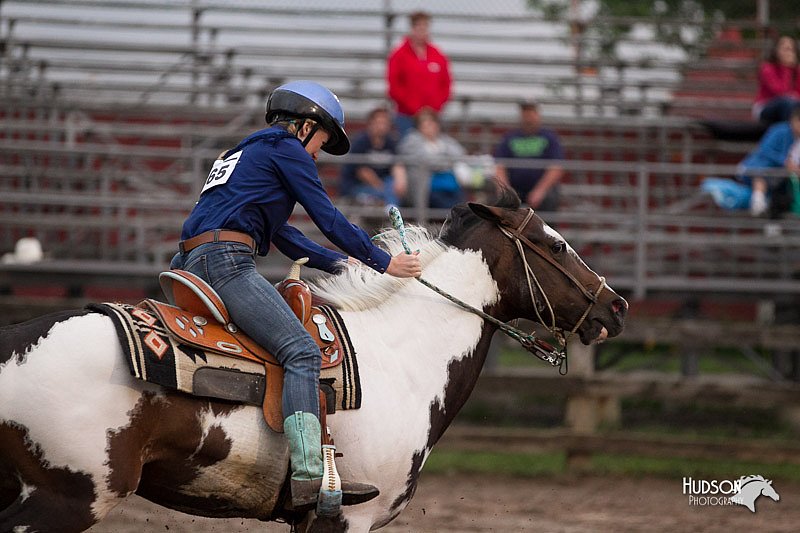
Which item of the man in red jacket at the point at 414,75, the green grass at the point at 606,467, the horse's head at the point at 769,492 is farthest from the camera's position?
the man in red jacket at the point at 414,75

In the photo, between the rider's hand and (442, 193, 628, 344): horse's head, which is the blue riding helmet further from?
(442, 193, 628, 344): horse's head

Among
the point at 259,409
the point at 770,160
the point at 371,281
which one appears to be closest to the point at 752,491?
the point at 770,160

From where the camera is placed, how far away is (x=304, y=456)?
454cm

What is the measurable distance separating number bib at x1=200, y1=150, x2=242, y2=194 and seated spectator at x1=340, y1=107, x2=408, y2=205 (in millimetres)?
5403

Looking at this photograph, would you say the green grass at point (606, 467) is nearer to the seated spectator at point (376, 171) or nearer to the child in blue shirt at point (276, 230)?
the seated spectator at point (376, 171)

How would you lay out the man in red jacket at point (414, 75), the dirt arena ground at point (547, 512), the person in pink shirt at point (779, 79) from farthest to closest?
the person in pink shirt at point (779, 79) → the man in red jacket at point (414, 75) → the dirt arena ground at point (547, 512)

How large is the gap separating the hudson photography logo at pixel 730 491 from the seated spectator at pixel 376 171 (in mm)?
4061

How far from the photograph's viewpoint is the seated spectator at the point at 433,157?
1052cm

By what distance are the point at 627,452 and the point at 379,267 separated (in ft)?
18.3

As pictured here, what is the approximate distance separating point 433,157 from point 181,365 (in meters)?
6.73

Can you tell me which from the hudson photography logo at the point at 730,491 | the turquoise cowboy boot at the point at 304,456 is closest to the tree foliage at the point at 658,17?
the hudson photography logo at the point at 730,491

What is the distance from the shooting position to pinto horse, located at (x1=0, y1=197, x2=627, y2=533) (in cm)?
424

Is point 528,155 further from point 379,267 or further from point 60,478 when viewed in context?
point 60,478

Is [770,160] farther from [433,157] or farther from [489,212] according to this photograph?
[489,212]
